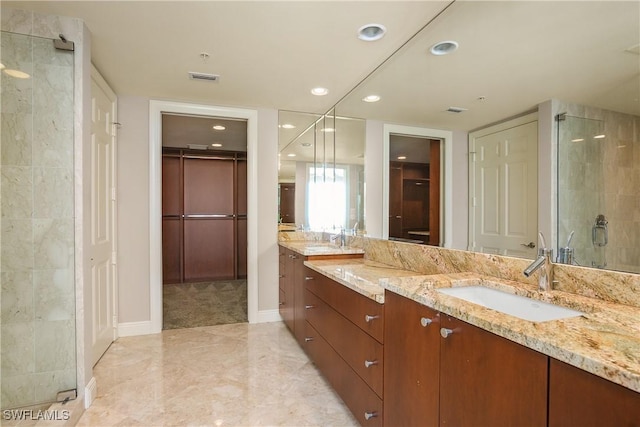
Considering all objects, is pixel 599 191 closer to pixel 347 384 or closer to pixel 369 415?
pixel 369 415

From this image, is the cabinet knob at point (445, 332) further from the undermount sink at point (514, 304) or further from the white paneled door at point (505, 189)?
the white paneled door at point (505, 189)

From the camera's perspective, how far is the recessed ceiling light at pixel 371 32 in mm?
1894

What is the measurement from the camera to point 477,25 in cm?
162

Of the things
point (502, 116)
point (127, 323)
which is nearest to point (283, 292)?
point (127, 323)

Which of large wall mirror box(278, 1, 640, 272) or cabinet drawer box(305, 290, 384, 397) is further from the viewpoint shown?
cabinet drawer box(305, 290, 384, 397)

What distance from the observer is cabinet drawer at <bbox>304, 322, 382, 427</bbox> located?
1.53 meters

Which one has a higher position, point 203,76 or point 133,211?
point 203,76

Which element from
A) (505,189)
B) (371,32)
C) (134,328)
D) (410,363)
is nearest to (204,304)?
(134,328)

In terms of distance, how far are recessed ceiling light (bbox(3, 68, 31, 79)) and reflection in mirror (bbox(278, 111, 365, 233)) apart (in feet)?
6.96

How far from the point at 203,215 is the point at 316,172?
2.68 metres

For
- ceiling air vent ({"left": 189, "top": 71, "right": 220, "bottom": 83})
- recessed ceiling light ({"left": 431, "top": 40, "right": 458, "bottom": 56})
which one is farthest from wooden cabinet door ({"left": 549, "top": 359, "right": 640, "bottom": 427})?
ceiling air vent ({"left": 189, "top": 71, "right": 220, "bottom": 83})

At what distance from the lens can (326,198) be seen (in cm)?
356

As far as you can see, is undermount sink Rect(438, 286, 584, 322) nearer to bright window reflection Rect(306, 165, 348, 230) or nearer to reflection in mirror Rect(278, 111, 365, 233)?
reflection in mirror Rect(278, 111, 365, 233)

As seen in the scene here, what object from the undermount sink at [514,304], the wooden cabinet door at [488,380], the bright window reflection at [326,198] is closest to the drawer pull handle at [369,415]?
the wooden cabinet door at [488,380]
